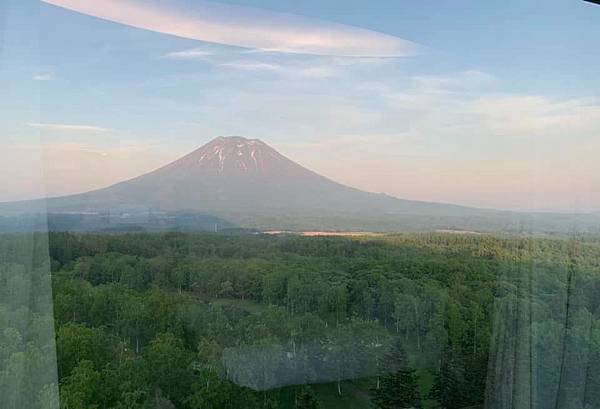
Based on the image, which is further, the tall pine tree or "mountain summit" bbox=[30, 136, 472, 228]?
the tall pine tree

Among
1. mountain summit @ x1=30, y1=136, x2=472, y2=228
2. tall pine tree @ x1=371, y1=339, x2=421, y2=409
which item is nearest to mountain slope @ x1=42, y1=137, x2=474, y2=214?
mountain summit @ x1=30, y1=136, x2=472, y2=228

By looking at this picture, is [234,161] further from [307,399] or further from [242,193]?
[307,399]

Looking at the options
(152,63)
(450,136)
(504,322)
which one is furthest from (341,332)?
(152,63)

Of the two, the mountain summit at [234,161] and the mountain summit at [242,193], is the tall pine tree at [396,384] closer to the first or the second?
the mountain summit at [242,193]

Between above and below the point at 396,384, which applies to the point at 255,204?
above

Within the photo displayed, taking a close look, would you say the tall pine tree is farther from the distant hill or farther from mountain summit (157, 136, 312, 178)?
mountain summit (157, 136, 312, 178)

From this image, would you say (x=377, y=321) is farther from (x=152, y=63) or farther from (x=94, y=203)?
(x=152, y=63)

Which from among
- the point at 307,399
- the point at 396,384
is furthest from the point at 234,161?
the point at 396,384

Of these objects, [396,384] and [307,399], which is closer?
[307,399]

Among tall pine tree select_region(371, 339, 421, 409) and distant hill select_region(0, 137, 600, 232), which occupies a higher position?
distant hill select_region(0, 137, 600, 232)
